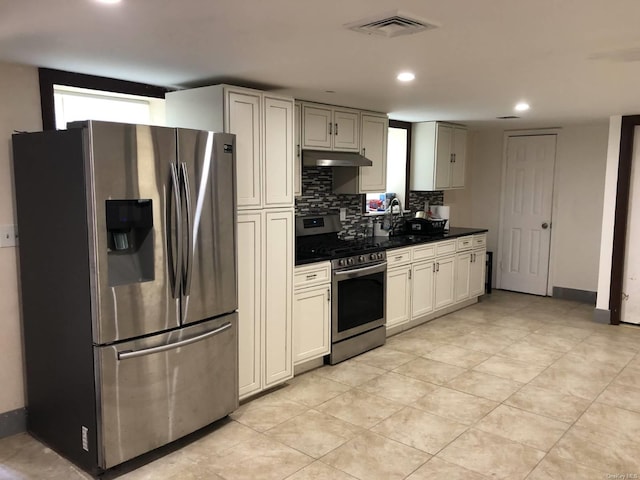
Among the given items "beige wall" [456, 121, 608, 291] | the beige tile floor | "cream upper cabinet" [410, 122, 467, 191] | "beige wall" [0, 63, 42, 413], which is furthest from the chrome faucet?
"beige wall" [0, 63, 42, 413]

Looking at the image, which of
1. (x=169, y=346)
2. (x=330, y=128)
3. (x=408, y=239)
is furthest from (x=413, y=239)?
(x=169, y=346)

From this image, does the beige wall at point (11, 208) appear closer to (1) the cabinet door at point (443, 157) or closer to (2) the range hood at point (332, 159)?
(2) the range hood at point (332, 159)

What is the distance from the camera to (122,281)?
256 cm

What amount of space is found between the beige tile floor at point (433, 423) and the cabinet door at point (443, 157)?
80.7 inches

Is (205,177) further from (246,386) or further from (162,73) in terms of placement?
(246,386)

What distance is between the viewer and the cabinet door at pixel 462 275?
5789 mm

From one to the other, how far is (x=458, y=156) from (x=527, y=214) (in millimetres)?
1325

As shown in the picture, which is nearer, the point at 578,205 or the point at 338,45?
the point at 338,45

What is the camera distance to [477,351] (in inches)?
180

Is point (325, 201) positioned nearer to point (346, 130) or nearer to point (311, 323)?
point (346, 130)

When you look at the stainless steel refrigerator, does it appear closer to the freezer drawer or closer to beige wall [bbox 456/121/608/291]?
the freezer drawer

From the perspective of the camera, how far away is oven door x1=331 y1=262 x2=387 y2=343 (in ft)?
13.6

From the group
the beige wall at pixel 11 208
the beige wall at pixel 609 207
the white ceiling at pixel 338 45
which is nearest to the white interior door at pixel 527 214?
the beige wall at pixel 609 207

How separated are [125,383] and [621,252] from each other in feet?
16.2
